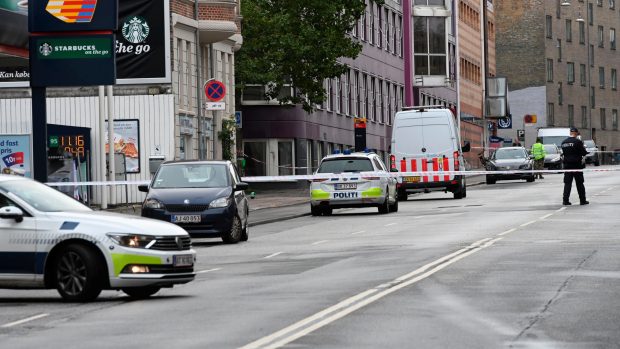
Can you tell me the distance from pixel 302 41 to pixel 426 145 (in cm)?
946

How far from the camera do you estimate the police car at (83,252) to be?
17.7m

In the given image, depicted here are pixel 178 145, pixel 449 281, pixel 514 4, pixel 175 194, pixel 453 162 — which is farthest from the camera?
pixel 514 4

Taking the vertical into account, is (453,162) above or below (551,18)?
below

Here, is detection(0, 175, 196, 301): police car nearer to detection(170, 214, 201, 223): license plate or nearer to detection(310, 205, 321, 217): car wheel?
detection(170, 214, 201, 223): license plate

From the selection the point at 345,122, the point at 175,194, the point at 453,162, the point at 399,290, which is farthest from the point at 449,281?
the point at 345,122

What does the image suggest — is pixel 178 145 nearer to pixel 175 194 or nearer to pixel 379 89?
pixel 175 194

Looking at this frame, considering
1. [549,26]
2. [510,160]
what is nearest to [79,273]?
[510,160]

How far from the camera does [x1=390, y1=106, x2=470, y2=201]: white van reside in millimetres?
49219

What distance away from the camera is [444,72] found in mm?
97438

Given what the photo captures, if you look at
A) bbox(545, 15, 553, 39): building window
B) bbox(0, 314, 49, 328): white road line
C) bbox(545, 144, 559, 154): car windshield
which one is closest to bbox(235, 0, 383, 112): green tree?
bbox(545, 144, 559, 154): car windshield

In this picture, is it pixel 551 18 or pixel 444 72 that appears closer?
pixel 444 72

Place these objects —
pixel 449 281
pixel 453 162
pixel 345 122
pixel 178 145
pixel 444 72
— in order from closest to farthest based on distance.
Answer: pixel 449 281
pixel 453 162
pixel 178 145
pixel 345 122
pixel 444 72

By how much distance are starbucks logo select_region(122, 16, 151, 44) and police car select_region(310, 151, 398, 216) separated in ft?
32.6

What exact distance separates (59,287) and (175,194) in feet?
38.9
